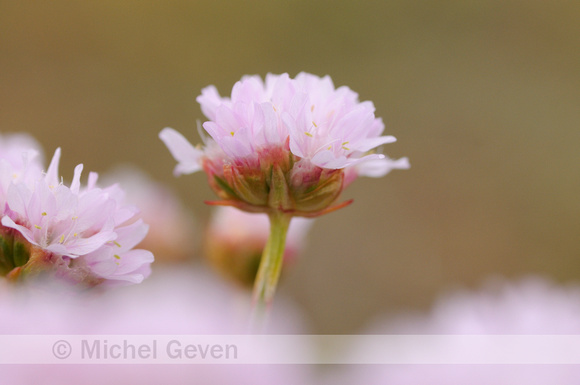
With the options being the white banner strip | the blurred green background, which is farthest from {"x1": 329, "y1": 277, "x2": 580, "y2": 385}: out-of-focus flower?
the blurred green background

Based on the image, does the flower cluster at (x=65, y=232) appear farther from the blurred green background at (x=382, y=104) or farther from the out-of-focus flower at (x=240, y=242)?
the blurred green background at (x=382, y=104)

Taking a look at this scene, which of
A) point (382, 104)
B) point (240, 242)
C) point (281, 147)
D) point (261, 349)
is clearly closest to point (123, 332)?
point (261, 349)

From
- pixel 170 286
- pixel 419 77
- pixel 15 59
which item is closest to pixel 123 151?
pixel 15 59

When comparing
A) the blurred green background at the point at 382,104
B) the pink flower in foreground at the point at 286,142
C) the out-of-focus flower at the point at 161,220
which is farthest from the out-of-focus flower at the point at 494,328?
the blurred green background at the point at 382,104

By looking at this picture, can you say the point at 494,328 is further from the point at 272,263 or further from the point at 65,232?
the point at 65,232

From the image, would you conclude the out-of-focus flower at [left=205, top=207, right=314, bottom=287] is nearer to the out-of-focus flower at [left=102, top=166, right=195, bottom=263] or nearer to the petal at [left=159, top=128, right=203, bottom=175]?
the out-of-focus flower at [left=102, top=166, right=195, bottom=263]

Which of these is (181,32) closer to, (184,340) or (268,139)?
(268,139)

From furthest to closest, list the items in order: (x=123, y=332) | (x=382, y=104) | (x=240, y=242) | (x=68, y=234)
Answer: (x=382, y=104)
(x=240, y=242)
(x=68, y=234)
(x=123, y=332)

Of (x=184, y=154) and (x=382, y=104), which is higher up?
(x=382, y=104)
